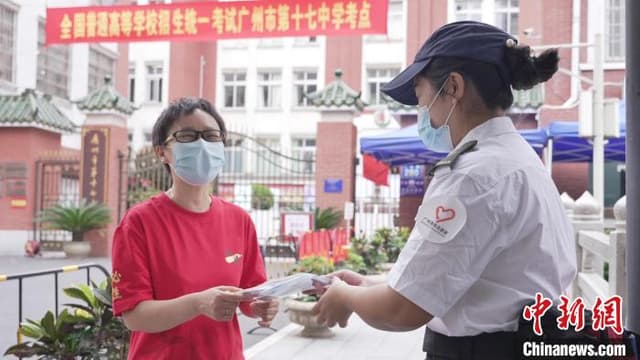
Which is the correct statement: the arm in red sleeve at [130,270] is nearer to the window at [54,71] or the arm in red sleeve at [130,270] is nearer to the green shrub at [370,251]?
the green shrub at [370,251]

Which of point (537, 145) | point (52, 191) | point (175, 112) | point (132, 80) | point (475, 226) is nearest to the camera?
point (475, 226)

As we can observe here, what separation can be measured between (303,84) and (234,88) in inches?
Answer: 95.9

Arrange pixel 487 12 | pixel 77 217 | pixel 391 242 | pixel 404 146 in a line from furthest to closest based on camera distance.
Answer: pixel 77 217 < pixel 404 146 < pixel 391 242 < pixel 487 12

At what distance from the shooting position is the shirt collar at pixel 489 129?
125 cm

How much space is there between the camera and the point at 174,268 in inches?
66.4

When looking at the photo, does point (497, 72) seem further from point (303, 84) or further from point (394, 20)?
point (303, 84)

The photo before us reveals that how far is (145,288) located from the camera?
164cm

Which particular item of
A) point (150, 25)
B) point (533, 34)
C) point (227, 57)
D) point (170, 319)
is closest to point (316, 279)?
point (170, 319)

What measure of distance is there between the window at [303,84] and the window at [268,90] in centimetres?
64

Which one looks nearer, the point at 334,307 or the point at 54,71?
the point at 334,307

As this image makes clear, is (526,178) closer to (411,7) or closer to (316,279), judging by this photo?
(316,279)

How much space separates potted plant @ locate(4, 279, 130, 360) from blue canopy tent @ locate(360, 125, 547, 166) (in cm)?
612

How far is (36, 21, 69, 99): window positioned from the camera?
13695 mm

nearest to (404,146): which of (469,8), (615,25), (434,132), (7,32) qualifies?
(469,8)
